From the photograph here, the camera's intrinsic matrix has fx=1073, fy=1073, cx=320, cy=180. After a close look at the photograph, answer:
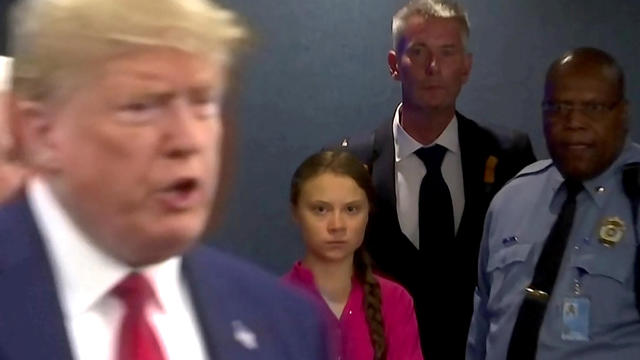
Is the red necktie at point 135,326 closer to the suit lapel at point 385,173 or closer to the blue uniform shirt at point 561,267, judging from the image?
the blue uniform shirt at point 561,267

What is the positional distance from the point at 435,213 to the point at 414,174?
0.13 metres

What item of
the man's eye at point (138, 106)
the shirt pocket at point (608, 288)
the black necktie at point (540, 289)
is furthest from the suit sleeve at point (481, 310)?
the man's eye at point (138, 106)

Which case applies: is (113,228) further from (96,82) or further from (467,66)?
(467,66)

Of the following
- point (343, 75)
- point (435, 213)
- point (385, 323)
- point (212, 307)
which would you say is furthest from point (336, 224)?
point (212, 307)

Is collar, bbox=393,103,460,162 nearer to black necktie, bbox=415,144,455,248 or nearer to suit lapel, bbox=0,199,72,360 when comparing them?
black necktie, bbox=415,144,455,248

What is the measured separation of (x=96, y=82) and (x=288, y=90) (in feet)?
9.62

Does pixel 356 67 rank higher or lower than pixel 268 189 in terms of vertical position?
higher

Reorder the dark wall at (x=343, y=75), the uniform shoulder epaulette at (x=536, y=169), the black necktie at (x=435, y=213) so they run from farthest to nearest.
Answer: the dark wall at (x=343, y=75)
the black necktie at (x=435, y=213)
the uniform shoulder epaulette at (x=536, y=169)

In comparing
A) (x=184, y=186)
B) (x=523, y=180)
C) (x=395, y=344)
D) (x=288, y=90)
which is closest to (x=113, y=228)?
(x=184, y=186)

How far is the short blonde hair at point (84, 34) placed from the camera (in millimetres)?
893

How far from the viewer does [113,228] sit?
913mm

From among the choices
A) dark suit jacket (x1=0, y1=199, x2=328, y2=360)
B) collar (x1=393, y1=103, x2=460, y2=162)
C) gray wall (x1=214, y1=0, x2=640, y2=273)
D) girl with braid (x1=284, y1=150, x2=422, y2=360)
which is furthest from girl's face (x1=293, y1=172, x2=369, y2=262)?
dark suit jacket (x1=0, y1=199, x2=328, y2=360)

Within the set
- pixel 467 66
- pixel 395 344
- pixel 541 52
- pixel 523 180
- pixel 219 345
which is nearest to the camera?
pixel 219 345

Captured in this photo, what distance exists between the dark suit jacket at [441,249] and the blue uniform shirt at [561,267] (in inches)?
4.6
